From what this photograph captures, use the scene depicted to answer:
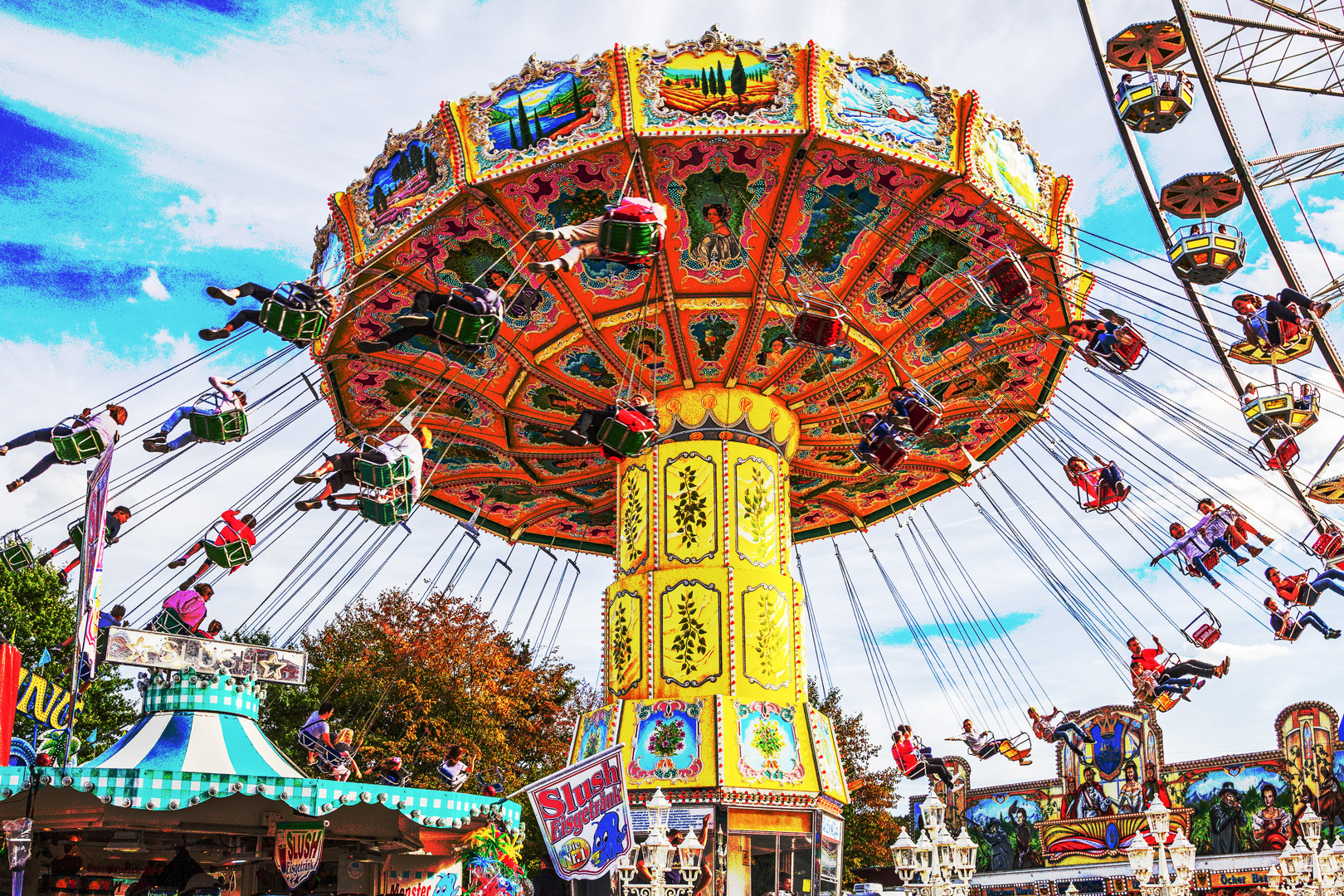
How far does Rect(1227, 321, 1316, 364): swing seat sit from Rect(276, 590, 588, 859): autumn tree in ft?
64.2

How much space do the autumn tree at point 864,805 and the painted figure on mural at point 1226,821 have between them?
11112mm

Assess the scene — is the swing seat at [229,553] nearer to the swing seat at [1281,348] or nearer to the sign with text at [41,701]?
the sign with text at [41,701]

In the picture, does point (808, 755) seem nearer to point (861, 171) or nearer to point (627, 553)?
point (627, 553)

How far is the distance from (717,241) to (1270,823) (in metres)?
15.8

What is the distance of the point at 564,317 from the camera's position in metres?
15.1

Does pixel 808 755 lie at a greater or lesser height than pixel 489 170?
lesser

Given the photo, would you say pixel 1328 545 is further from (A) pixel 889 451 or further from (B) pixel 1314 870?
(A) pixel 889 451

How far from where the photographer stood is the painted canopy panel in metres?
12.2

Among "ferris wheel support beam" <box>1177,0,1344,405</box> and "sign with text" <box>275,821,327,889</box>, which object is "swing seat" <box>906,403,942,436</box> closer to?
"ferris wheel support beam" <box>1177,0,1344,405</box>

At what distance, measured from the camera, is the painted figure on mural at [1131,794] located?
22.1 meters

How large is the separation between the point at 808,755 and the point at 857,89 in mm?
8053

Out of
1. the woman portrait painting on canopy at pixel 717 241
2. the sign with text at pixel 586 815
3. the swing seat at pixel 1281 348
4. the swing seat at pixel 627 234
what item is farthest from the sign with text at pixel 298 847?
the swing seat at pixel 1281 348

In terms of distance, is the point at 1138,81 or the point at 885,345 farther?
the point at 885,345

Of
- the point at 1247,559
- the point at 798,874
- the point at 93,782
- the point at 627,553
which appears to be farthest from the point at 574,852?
the point at 1247,559
